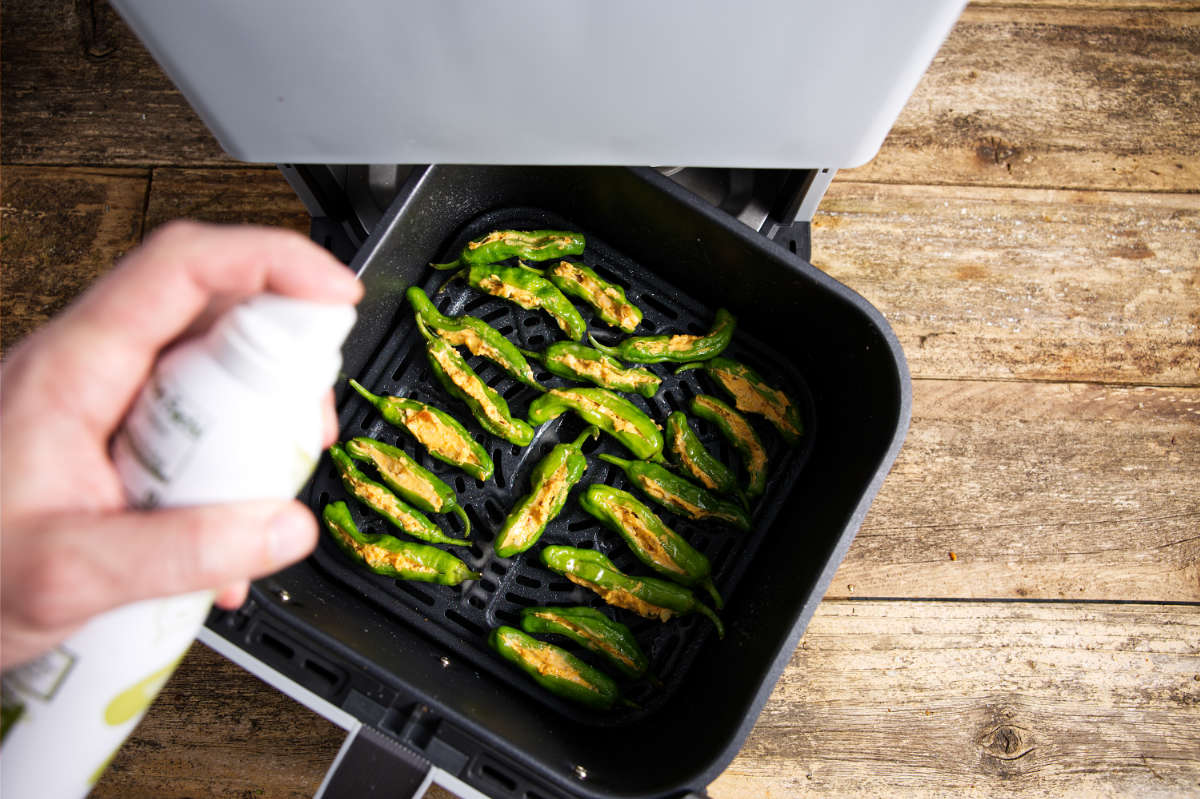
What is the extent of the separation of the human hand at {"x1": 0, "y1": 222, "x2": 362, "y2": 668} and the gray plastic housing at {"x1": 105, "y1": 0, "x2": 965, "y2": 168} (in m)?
0.20

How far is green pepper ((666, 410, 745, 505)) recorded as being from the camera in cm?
124

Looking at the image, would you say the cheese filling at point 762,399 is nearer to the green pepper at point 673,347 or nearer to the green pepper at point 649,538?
the green pepper at point 673,347

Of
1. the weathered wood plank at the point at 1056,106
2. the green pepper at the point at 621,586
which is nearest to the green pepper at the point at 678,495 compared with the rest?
the green pepper at the point at 621,586

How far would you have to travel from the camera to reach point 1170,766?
1346mm

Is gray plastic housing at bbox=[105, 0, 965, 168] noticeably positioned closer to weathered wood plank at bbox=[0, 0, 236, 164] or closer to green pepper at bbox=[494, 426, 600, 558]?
green pepper at bbox=[494, 426, 600, 558]

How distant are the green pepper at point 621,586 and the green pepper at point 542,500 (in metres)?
0.04

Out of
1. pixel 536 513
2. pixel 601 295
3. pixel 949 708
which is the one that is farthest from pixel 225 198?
pixel 949 708

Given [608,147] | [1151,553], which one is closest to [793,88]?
[608,147]

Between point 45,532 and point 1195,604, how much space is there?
5.53 feet

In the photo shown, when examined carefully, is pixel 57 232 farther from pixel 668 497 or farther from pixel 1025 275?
pixel 1025 275

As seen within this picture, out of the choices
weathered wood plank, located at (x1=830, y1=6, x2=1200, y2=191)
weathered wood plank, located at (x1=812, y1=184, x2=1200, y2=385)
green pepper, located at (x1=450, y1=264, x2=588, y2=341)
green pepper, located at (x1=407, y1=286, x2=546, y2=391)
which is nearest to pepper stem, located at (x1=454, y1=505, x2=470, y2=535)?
green pepper, located at (x1=407, y1=286, x2=546, y2=391)

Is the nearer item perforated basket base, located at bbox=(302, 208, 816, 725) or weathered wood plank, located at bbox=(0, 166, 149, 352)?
perforated basket base, located at bbox=(302, 208, 816, 725)

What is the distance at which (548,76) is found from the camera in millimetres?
815

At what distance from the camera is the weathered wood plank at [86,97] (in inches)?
56.8
